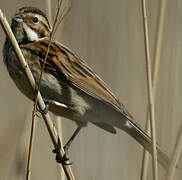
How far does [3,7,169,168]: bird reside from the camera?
2.12 metres

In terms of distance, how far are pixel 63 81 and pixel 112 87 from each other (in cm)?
48

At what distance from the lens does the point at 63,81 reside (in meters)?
2.21

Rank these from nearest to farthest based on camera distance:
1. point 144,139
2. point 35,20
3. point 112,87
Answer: point 144,139 → point 35,20 → point 112,87

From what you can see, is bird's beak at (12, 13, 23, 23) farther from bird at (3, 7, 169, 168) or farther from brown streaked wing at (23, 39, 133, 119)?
brown streaked wing at (23, 39, 133, 119)

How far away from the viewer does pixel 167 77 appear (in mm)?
2395

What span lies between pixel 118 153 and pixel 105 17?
0.81 meters

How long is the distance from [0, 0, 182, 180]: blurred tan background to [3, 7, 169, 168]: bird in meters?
0.15

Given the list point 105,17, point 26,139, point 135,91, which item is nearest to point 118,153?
point 135,91

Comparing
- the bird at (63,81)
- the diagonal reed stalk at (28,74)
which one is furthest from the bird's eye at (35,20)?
the diagonal reed stalk at (28,74)

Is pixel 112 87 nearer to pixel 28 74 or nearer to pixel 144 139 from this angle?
pixel 144 139

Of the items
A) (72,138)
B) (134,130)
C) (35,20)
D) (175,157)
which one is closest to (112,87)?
(72,138)

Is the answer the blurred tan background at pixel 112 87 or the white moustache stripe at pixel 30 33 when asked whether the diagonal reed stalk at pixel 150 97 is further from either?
the white moustache stripe at pixel 30 33

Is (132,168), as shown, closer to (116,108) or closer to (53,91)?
(116,108)

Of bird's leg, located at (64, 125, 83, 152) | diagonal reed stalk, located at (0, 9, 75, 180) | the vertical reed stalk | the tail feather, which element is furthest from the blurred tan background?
diagonal reed stalk, located at (0, 9, 75, 180)
